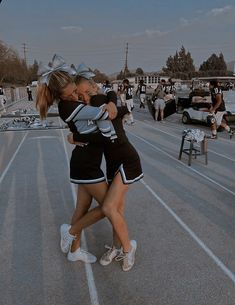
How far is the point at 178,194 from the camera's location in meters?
4.98

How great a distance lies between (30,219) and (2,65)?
207ft

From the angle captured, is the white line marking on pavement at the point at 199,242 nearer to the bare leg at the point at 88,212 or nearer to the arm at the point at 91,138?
the bare leg at the point at 88,212

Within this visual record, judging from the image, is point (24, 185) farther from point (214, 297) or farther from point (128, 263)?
point (214, 297)

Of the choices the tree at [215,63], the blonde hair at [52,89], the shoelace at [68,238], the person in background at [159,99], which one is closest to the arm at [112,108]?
the blonde hair at [52,89]

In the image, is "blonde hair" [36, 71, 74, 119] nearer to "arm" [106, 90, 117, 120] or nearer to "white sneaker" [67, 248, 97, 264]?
"arm" [106, 90, 117, 120]

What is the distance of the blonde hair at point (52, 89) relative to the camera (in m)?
2.69

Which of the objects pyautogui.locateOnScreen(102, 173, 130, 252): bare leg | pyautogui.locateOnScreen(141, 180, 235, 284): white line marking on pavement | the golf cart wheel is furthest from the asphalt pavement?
the golf cart wheel

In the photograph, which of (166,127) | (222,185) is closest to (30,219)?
(222,185)

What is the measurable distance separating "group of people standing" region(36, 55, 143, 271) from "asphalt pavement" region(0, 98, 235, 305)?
0.96ft

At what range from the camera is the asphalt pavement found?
2.74 m

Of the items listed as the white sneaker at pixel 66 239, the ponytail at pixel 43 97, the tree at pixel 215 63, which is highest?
the tree at pixel 215 63

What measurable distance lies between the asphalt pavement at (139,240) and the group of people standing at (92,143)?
0.29 meters

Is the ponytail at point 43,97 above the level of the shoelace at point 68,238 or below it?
above

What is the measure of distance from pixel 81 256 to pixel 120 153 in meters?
1.05
